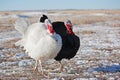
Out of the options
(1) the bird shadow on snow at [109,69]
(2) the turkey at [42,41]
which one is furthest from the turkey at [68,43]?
(1) the bird shadow on snow at [109,69]

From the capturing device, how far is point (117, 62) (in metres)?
11.8

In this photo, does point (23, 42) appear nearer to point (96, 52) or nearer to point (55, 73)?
point (55, 73)

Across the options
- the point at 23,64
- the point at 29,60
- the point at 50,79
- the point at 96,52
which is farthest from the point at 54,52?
the point at 96,52

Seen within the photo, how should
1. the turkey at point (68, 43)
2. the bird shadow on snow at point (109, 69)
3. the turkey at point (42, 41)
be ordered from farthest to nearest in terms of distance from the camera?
1. the bird shadow on snow at point (109, 69)
2. the turkey at point (68, 43)
3. the turkey at point (42, 41)

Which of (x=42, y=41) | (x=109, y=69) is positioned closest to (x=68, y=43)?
(x=42, y=41)

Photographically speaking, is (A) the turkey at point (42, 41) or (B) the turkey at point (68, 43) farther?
(B) the turkey at point (68, 43)

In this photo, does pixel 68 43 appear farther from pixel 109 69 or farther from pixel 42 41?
pixel 109 69

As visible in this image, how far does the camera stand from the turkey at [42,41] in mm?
8438

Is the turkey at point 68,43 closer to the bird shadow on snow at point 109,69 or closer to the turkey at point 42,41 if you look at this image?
the turkey at point 42,41

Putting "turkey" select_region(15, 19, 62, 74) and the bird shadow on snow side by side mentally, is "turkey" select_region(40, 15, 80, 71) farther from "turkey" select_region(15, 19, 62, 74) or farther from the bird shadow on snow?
the bird shadow on snow

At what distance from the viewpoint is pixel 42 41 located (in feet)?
27.9

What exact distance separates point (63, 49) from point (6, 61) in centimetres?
331

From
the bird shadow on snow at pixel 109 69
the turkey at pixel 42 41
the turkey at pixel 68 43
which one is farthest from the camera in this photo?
the bird shadow on snow at pixel 109 69

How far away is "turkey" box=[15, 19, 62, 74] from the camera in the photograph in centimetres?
844
